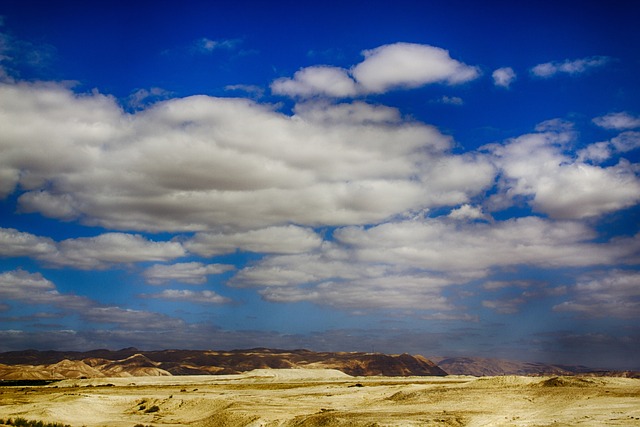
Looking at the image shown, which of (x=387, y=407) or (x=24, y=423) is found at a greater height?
(x=387, y=407)

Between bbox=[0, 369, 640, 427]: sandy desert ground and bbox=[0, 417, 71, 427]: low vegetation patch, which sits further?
bbox=[0, 417, 71, 427]: low vegetation patch

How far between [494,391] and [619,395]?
1026 centimetres

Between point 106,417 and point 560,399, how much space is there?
39.7m

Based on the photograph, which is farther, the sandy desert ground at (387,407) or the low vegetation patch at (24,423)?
the low vegetation patch at (24,423)

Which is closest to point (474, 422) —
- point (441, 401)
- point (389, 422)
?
point (389, 422)

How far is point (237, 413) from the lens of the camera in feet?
150

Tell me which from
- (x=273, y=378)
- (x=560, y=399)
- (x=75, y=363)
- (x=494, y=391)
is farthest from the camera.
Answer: (x=75, y=363)

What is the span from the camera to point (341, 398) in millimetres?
59281

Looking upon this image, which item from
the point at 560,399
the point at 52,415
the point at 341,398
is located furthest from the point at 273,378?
the point at 560,399

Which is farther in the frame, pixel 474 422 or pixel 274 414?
pixel 274 414

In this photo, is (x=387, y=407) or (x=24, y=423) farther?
(x=387, y=407)

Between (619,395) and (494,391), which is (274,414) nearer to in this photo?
(494,391)

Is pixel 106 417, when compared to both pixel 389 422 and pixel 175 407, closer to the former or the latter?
pixel 175 407

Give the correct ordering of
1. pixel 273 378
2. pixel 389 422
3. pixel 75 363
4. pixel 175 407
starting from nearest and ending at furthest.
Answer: pixel 389 422, pixel 175 407, pixel 273 378, pixel 75 363
